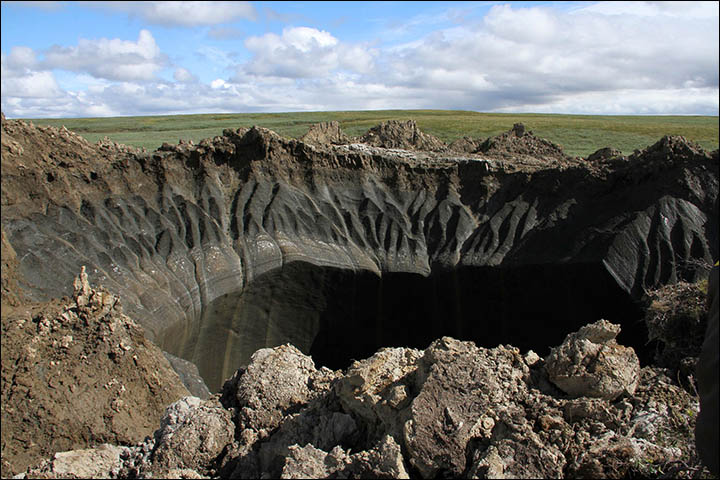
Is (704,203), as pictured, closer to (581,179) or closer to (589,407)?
(581,179)

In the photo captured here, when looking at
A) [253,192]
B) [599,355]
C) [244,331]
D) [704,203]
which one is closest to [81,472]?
[599,355]

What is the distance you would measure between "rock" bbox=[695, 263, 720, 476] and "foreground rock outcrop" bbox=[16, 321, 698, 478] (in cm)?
127

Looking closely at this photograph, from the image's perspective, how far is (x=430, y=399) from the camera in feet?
18.0

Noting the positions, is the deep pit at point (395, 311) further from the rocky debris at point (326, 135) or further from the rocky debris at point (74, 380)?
the rocky debris at point (326, 135)

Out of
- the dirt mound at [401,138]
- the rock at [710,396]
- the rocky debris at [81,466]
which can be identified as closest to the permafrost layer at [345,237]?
the dirt mound at [401,138]

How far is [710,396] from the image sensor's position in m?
3.89

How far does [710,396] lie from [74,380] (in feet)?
28.8

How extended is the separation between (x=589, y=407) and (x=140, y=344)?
7.95 m

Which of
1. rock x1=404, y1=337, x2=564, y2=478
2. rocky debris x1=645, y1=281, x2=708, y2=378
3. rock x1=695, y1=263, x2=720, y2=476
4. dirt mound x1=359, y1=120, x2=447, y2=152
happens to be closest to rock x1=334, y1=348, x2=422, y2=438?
rock x1=404, y1=337, x2=564, y2=478

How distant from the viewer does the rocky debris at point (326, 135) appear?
3022cm

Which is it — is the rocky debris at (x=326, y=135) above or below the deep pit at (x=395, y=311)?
above

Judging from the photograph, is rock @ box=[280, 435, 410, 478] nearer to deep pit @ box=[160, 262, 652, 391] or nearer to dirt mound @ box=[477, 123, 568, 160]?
deep pit @ box=[160, 262, 652, 391]

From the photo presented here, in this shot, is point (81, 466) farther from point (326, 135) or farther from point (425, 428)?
point (326, 135)

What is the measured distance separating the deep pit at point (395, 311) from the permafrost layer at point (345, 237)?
5 cm
